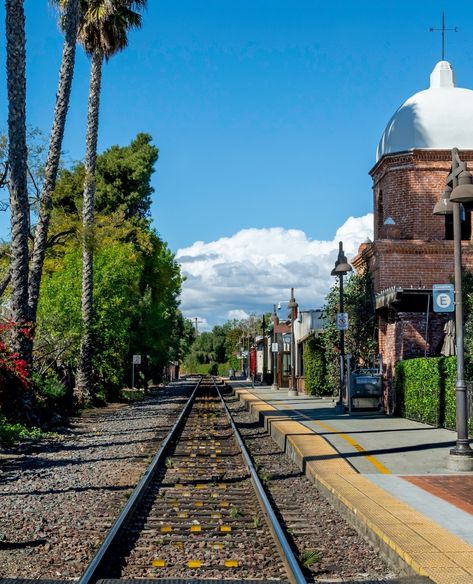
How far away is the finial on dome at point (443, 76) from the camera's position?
30.4 meters

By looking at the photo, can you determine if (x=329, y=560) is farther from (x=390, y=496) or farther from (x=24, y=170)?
(x=24, y=170)

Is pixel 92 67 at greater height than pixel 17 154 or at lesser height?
greater

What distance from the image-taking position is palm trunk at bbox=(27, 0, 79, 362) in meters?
23.0

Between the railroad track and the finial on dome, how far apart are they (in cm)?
2006

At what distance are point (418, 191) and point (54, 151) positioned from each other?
40.8 feet

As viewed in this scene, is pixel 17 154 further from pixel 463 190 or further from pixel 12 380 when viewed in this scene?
pixel 463 190

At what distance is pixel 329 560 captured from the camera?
25.5 ft

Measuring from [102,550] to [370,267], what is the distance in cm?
2335

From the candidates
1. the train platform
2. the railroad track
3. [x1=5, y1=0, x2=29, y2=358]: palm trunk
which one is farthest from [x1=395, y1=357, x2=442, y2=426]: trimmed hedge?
[x1=5, y1=0, x2=29, y2=358]: palm trunk

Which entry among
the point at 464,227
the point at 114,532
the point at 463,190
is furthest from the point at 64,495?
the point at 464,227

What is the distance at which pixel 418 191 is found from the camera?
28953 millimetres

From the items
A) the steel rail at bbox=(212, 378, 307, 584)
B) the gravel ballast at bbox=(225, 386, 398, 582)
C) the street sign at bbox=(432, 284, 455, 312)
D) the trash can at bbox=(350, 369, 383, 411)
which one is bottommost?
the gravel ballast at bbox=(225, 386, 398, 582)

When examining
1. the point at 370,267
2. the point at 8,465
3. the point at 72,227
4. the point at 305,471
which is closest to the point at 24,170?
the point at 72,227

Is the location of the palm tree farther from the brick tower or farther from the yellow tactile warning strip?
the yellow tactile warning strip
